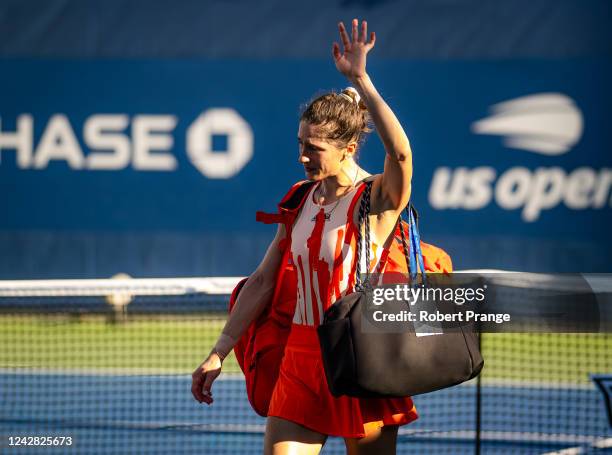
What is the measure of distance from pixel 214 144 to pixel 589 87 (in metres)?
3.59

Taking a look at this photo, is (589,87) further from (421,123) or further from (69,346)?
(69,346)

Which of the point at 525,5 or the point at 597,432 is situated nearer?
the point at 597,432

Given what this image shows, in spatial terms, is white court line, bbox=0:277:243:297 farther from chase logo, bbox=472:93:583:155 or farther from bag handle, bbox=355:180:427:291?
chase logo, bbox=472:93:583:155

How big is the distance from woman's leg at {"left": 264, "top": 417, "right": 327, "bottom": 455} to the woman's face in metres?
0.71

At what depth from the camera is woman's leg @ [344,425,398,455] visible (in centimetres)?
289

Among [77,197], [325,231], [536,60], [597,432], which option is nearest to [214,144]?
[77,197]

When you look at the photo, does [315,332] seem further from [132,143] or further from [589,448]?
[132,143]

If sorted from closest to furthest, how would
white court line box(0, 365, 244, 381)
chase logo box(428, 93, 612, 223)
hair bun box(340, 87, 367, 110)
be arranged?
hair bun box(340, 87, 367, 110) < white court line box(0, 365, 244, 381) < chase logo box(428, 93, 612, 223)

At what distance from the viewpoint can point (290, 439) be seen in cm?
287

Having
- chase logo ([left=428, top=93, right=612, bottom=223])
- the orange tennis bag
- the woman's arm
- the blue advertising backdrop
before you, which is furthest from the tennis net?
the woman's arm

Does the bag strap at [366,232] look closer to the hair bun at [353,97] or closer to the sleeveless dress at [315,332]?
the sleeveless dress at [315,332]

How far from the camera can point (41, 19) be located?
980 centimetres

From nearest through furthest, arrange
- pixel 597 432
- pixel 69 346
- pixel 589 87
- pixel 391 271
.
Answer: pixel 391 271, pixel 597 432, pixel 69 346, pixel 589 87

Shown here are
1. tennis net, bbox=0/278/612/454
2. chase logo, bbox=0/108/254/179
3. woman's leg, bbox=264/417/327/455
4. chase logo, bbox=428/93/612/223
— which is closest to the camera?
woman's leg, bbox=264/417/327/455
